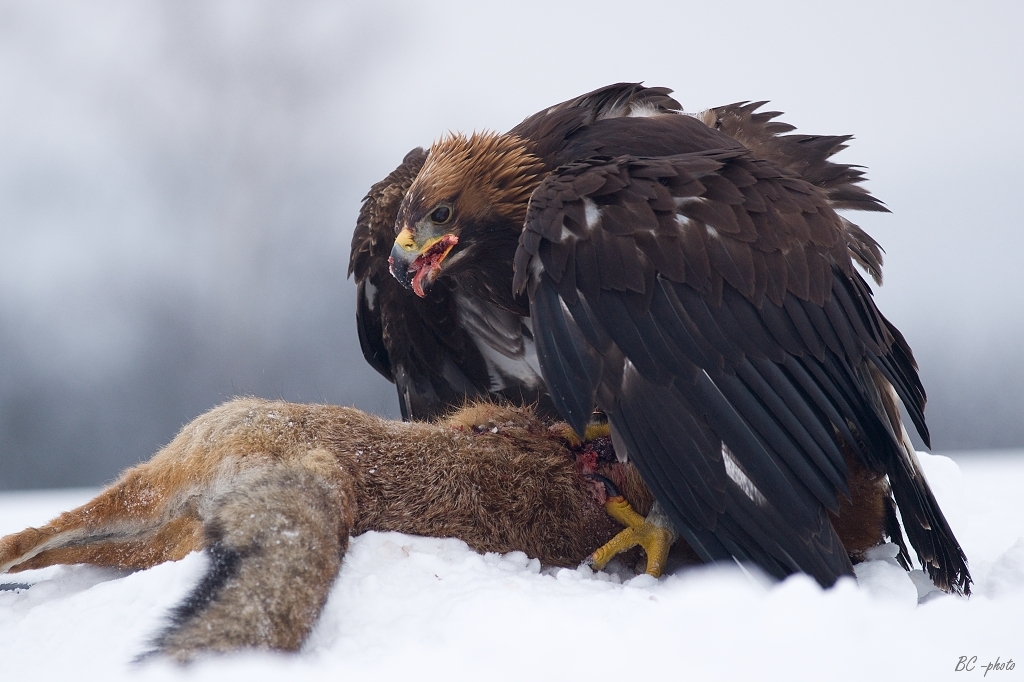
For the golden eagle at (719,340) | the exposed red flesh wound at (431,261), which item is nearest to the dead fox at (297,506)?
the golden eagle at (719,340)

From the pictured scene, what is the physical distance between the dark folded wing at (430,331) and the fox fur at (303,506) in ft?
4.03

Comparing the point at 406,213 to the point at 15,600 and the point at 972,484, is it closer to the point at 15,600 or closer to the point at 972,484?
the point at 15,600

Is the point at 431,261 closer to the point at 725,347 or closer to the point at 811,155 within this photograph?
the point at 725,347

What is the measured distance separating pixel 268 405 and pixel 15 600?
0.84 metres

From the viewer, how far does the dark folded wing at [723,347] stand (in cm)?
246

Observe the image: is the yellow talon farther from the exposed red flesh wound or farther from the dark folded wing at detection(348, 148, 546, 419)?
the dark folded wing at detection(348, 148, 546, 419)

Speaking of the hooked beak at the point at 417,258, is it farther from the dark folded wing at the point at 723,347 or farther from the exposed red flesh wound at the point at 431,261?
the dark folded wing at the point at 723,347

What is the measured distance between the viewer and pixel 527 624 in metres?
1.96

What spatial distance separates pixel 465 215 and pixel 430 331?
97 centimetres

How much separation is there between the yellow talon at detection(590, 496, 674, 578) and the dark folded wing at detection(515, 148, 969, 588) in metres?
0.23

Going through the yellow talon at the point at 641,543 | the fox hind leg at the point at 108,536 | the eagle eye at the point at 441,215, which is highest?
the eagle eye at the point at 441,215

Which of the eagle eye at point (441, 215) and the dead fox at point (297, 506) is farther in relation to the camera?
the eagle eye at point (441, 215)

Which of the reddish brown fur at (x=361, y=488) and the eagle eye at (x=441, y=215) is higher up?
the eagle eye at (x=441, y=215)

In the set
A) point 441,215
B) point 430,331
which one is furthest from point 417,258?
point 430,331
